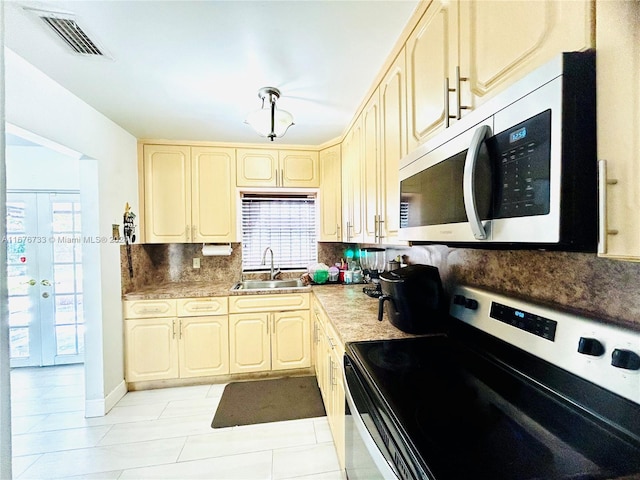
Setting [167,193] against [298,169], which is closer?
[167,193]

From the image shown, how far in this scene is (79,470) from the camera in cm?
170

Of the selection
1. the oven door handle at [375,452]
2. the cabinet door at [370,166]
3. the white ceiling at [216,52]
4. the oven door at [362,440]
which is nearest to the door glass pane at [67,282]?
the white ceiling at [216,52]

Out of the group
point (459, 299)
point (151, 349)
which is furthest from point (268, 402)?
point (459, 299)

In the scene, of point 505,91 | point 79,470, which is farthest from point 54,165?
point 505,91

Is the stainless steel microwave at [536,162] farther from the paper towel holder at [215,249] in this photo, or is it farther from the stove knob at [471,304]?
the paper towel holder at [215,249]

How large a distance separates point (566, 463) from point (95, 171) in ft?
9.78

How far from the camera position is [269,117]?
184cm

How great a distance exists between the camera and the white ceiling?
1198 millimetres

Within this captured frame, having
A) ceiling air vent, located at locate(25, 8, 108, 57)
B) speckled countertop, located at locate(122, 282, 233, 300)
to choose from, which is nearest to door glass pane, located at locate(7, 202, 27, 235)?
speckled countertop, located at locate(122, 282, 233, 300)

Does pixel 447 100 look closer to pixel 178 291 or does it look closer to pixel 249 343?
pixel 249 343

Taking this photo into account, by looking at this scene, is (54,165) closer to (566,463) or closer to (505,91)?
(505,91)

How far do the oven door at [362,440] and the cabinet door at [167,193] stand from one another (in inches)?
92.8

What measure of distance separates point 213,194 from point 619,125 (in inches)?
117

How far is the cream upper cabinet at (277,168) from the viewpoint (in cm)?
299
